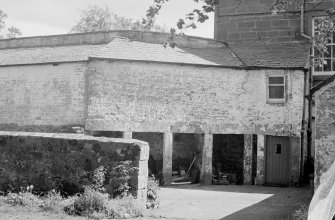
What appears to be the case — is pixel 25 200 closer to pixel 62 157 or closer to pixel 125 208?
pixel 62 157

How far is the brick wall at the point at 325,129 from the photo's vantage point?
9555 millimetres

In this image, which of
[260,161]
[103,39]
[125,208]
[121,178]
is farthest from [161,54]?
[125,208]

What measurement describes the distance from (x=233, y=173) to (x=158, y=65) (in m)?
6.23

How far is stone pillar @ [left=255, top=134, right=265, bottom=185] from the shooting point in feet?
56.9

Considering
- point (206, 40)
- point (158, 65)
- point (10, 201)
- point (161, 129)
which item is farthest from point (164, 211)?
point (206, 40)

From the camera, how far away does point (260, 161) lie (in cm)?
1742

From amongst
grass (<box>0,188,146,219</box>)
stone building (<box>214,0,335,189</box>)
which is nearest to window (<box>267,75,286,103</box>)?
stone building (<box>214,0,335,189</box>)

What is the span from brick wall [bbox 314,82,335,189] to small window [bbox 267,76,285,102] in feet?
25.7

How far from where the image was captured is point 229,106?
17516 mm

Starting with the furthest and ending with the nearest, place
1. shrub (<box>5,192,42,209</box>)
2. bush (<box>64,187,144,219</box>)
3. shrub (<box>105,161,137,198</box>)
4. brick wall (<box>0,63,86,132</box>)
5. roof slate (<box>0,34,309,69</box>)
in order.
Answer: roof slate (<box>0,34,309,69</box>) → brick wall (<box>0,63,86,132</box>) → shrub (<box>105,161,137,198</box>) → shrub (<box>5,192,42,209</box>) → bush (<box>64,187,144,219</box>)

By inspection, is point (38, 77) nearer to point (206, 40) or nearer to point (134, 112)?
point (134, 112)

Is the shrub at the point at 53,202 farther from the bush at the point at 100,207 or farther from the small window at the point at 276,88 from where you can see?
the small window at the point at 276,88

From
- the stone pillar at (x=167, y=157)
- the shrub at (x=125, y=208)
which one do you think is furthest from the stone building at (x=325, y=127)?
the stone pillar at (x=167, y=157)

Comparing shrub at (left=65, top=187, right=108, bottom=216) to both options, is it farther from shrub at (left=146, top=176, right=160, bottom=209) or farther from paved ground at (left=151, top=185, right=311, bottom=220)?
shrub at (left=146, top=176, right=160, bottom=209)
